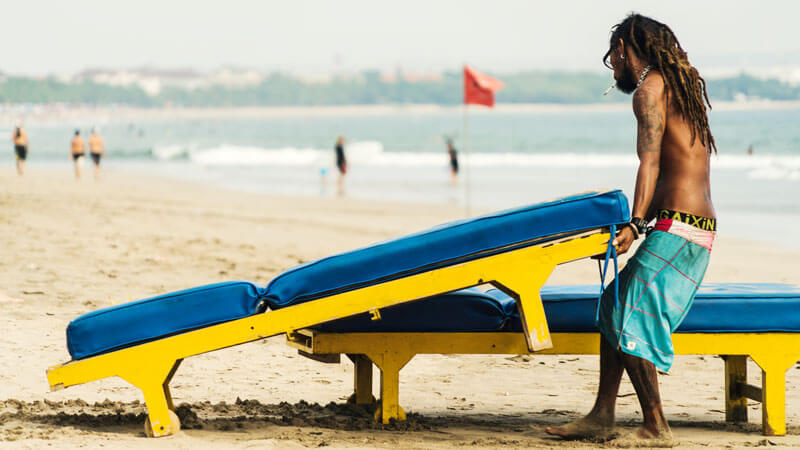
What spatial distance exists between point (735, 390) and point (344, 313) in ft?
6.63

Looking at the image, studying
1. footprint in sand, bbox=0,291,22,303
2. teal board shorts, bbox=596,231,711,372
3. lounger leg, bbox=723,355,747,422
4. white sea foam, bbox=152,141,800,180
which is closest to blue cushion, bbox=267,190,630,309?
teal board shorts, bbox=596,231,711,372

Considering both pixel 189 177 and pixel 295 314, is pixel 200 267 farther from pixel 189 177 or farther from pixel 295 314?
pixel 189 177

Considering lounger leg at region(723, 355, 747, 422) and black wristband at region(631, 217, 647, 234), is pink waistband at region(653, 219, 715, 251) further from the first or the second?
lounger leg at region(723, 355, 747, 422)

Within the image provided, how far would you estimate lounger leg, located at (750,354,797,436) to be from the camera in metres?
4.16

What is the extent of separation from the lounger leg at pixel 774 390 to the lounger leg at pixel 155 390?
100 inches

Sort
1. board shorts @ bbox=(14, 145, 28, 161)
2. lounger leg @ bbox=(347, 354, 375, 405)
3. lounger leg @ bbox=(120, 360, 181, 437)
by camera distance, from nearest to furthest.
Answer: lounger leg @ bbox=(120, 360, 181, 437)
lounger leg @ bbox=(347, 354, 375, 405)
board shorts @ bbox=(14, 145, 28, 161)

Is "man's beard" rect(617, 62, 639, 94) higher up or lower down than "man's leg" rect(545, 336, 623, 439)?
higher up

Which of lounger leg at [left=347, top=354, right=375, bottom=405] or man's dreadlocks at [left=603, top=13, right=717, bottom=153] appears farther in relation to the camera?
lounger leg at [left=347, top=354, right=375, bottom=405]

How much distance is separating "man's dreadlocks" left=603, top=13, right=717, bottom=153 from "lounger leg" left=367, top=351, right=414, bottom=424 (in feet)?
5.21

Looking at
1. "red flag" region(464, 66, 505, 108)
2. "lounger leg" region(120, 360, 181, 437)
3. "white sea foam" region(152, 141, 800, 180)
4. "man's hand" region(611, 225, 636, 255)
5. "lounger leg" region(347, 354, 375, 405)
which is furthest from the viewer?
"white sea foam" region(152, 141, 800, 180)

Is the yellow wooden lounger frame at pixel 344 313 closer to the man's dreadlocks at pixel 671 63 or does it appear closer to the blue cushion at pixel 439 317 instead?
the blue cushion at pixel 439 317

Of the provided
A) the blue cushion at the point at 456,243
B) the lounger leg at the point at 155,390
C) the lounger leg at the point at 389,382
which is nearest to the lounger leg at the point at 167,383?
the lounger leg at the point at 155,390

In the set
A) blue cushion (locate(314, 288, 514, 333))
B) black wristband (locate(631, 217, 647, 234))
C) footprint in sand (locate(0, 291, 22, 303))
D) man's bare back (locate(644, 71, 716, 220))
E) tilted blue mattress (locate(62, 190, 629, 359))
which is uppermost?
man's bare back (locate(644, 71, 716, 220))

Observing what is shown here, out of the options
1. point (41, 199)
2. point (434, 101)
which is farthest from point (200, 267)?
point (434, 101)
